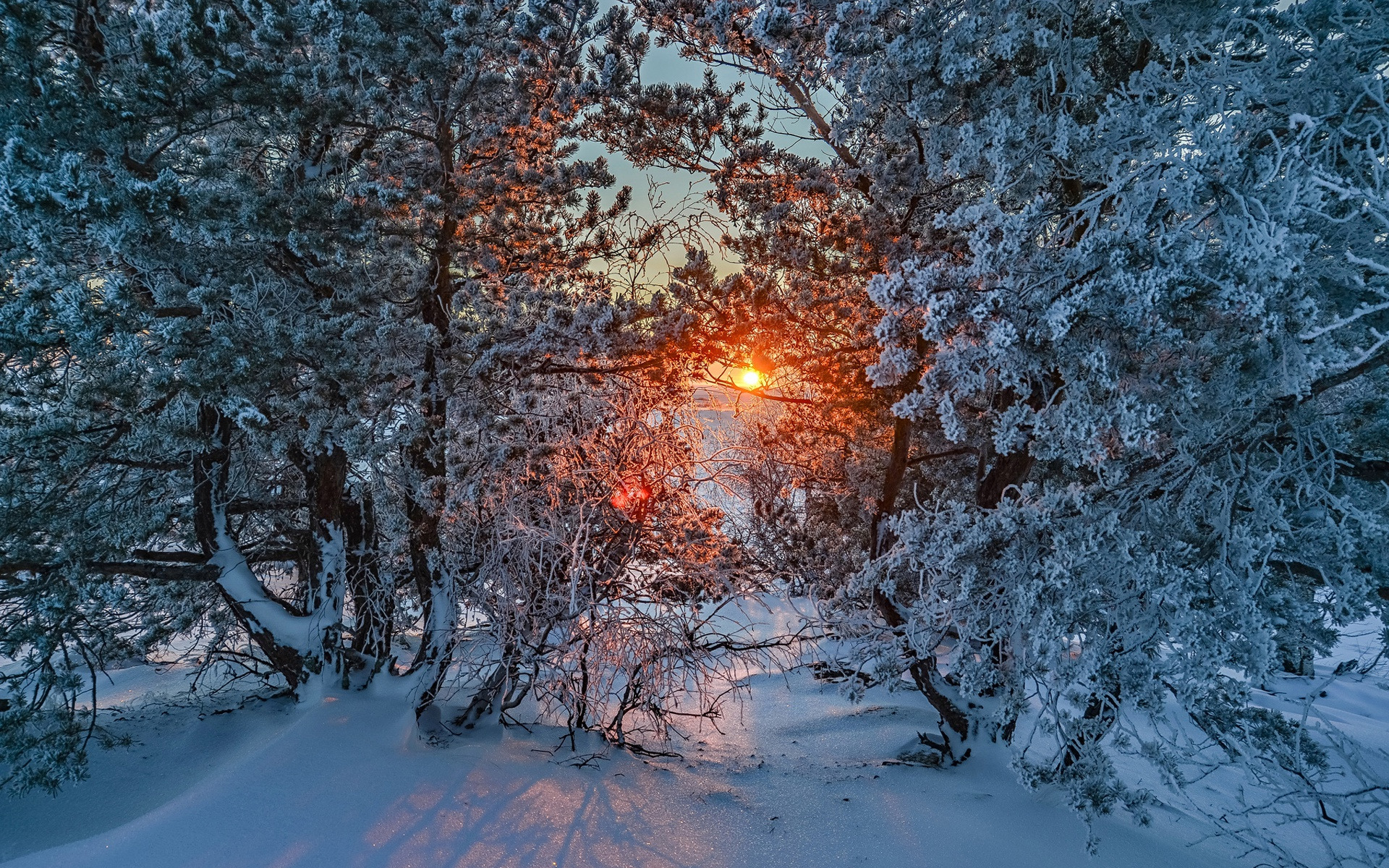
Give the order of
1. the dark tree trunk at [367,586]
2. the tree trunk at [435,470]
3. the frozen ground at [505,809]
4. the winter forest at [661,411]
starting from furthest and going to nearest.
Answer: the dark tree trunk at [367,586] → the tree trunk at [435,470] → the frozen ground at [505,809] → the winter forest at [661,411]

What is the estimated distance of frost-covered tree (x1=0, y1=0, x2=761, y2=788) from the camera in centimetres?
425

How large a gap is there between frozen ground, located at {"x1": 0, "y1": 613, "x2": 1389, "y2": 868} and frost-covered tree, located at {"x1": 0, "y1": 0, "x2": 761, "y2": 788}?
2.04ft

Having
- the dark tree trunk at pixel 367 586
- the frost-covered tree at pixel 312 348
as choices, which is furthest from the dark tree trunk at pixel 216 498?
the dark tree trunk at pixel 367 586

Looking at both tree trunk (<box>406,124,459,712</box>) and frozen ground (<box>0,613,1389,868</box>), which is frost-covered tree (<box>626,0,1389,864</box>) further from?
tree trunk (<box>406,124,459,712</box>)

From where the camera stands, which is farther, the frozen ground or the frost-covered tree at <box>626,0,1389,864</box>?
the frozen ground

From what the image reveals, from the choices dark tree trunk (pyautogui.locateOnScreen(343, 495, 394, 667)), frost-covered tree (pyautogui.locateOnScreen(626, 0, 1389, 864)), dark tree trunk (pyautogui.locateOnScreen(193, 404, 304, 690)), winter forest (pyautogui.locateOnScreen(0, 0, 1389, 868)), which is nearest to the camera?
frost-covered tree (pyautogui.locateOnScreen(626, 0, 1389, 864))

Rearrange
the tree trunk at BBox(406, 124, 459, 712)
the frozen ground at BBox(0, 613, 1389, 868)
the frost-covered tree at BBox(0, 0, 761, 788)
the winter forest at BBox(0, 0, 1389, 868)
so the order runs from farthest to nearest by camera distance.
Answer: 1. the tree trunk at BBox(406, 124, 459, 712)
2. the frozen ground at BBox(0, 613, 1389, 868)
3. the frost-covered tree at BBox(0, 0, 761, 788)
4. the winter forest at BBox(0, 0, 1389, 868)

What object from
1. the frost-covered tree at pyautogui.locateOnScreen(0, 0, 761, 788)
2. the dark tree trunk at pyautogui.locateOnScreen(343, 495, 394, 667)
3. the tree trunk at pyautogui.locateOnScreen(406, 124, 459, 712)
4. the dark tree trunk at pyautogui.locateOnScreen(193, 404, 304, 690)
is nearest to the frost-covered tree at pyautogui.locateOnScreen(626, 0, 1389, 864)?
the frost-covered tree at pyautogui.locateOnScreen(0, 0, 761, 788)

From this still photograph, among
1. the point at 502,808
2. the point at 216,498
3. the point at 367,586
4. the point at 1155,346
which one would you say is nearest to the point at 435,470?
the point at 367,586

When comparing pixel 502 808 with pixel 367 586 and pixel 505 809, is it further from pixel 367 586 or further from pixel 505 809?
pixel 367 586

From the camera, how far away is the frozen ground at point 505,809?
4.70m

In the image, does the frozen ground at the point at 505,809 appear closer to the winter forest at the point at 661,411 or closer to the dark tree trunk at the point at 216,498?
the winter forest at the point at 661,411

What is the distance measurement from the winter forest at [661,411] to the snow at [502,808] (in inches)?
2.1

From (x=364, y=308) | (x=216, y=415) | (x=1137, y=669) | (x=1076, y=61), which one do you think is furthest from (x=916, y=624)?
(x=216, y=415)
